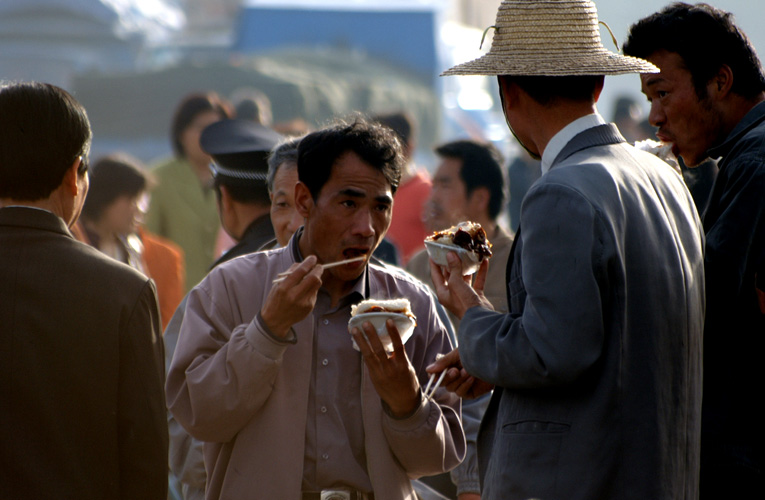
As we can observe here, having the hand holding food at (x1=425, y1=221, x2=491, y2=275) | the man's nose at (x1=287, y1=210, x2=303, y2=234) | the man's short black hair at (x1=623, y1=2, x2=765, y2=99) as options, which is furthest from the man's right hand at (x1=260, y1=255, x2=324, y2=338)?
the man's short black hair at (x1=623, y1=2, x2=765, y2=99)

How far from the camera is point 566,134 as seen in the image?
2.70 m

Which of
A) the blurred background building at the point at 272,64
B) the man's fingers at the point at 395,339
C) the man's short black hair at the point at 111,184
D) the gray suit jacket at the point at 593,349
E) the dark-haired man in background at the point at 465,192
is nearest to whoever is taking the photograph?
the gray suit jacket at the point at 593,349

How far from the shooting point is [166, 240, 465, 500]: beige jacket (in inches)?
112

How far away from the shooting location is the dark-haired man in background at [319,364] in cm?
284

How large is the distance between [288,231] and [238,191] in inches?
22.9

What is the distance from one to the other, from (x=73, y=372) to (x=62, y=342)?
0.08 m

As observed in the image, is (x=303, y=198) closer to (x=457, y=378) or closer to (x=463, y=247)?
(x=463, y=247)

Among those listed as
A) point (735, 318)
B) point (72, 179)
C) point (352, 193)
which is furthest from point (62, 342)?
point (735, 318)

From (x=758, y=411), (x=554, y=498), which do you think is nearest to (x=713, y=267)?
(x=758, y=411)

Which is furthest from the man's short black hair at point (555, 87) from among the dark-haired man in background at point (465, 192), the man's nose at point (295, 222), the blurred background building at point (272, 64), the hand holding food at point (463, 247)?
the blurred background building at point (272, 64)

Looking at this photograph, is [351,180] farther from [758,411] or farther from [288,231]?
[758,411]

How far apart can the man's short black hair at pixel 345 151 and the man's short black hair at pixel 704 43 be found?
1.00 m

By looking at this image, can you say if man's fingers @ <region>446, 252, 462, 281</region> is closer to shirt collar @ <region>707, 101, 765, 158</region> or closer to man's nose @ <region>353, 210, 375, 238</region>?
man's nose @ <region>353, 210, 375, 238</region>

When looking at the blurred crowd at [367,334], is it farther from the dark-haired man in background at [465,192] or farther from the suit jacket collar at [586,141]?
the dark-haired man in background at [465,192]
